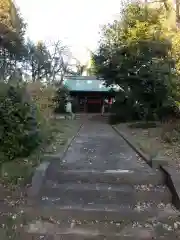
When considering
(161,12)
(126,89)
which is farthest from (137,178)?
(126,89)

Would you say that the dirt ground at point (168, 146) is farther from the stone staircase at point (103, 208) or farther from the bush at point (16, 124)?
the bush at point (16, 124)

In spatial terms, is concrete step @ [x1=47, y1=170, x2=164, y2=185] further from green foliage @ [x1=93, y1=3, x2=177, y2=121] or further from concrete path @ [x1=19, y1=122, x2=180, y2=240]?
green foliage @ [x1=93, y1=3, x2=177, y2=121]

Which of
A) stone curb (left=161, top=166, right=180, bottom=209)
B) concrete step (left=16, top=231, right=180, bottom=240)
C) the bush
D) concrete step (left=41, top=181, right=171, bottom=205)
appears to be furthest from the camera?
the bush

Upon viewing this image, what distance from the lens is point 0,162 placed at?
618cm

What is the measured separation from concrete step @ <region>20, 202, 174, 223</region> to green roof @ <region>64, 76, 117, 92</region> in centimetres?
3497

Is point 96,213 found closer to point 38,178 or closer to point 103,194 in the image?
point 103,194

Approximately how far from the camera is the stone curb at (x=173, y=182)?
5.18 m

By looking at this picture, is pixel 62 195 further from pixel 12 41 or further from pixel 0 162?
pixel 12 41

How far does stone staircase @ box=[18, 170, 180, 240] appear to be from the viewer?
448 centimetres

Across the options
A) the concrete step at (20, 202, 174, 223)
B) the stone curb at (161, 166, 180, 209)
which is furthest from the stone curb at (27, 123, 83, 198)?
the stone curb at (161, 166, 180, 209)

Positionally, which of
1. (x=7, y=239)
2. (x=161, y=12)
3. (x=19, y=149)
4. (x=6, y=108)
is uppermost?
(x=161, y=12)

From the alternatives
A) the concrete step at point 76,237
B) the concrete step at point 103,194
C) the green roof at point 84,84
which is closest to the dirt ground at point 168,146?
the concrete step at point 103,194

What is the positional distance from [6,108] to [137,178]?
2774 mm

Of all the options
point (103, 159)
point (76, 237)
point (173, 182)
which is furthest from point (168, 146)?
point (76, 237)
